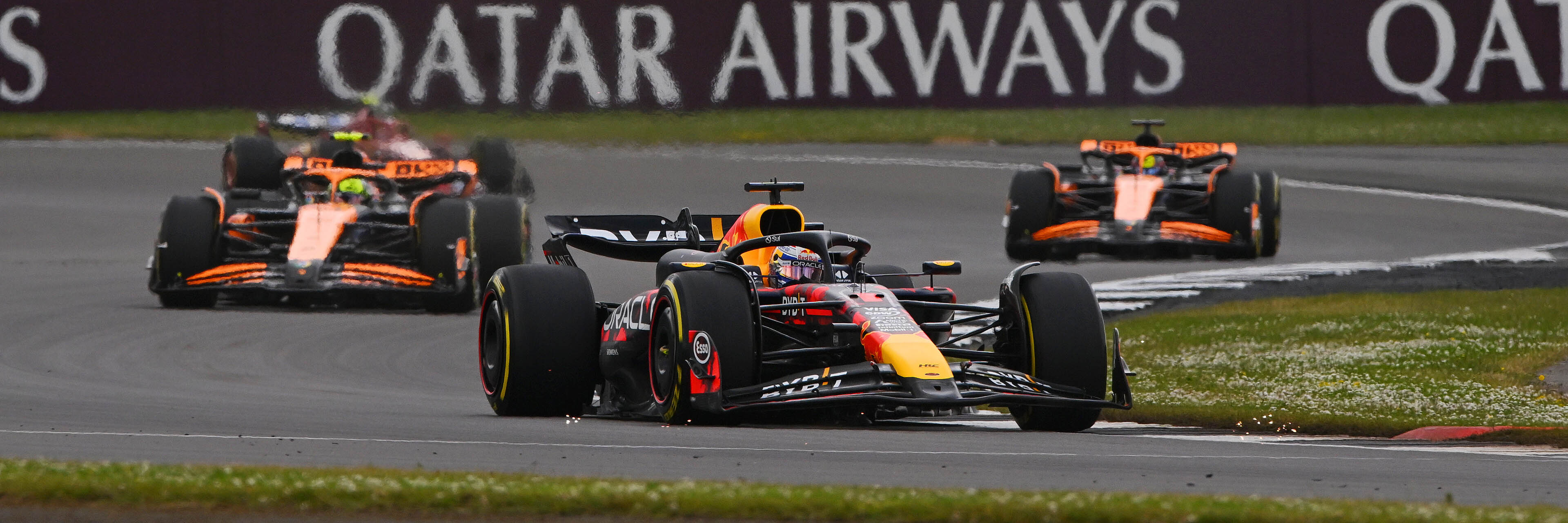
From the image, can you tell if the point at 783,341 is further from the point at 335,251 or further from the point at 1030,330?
the point at 335,251

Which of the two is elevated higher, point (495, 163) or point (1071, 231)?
point (495, 163)

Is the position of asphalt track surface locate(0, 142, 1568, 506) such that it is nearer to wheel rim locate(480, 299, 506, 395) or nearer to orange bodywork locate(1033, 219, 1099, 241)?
wheel rim locate(480, 299, 506, 395)

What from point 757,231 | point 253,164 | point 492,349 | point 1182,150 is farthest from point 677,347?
point 1182,150

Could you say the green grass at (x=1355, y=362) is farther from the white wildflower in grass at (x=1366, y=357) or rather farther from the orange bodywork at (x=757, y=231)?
the orange bodywork at (x=757, y=231)

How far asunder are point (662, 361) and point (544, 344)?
0.87 meters

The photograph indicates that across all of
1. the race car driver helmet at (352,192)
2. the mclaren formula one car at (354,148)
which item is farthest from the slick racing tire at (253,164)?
the race car driver helmet at (352,192)

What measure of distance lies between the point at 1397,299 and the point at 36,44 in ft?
68.1

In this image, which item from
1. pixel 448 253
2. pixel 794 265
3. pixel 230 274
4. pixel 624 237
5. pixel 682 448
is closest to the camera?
pixel 682 448

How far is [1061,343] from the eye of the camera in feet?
33.6

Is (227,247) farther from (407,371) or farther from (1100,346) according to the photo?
(1100,346)

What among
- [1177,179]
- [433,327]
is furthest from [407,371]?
[1177,179]

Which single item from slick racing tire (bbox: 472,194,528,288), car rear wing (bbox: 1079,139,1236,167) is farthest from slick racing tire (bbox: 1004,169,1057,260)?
slick racing tire (bbox: 472,194,528,288)

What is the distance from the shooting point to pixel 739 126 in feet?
106

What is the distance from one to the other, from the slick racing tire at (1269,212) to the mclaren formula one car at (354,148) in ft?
24.7
